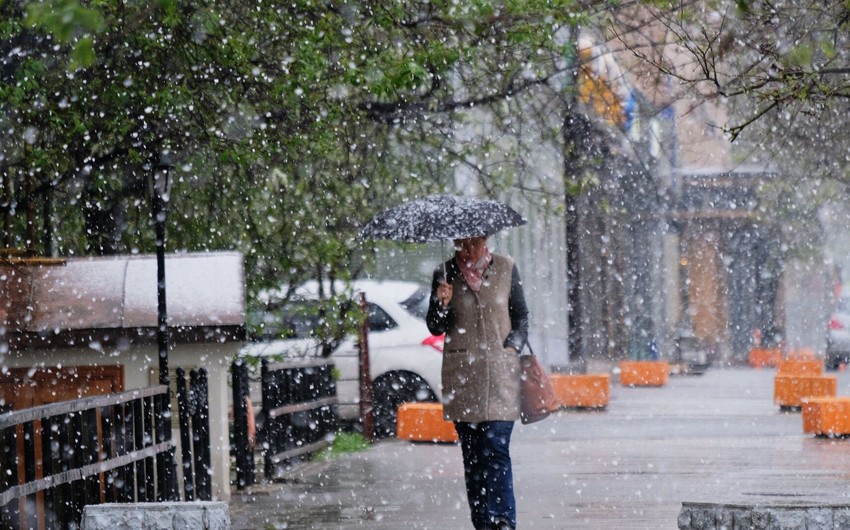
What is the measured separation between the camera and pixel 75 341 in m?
9.29

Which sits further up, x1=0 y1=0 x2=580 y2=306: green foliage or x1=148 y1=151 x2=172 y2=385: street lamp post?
x1=0 y1=0 x2=580 y2=306: green foliage

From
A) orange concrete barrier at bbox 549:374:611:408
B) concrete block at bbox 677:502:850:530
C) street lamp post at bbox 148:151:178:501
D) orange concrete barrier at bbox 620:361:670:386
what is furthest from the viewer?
orange concrete barrier at bbox 620:361:670:386

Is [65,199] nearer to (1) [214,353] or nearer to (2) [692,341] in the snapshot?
(1) [214,353]

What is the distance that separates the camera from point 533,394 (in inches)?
306

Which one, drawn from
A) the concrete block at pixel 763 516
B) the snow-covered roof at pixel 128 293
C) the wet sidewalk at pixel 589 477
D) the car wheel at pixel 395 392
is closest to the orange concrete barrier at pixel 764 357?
the wet sidewalk at pixel 589 477

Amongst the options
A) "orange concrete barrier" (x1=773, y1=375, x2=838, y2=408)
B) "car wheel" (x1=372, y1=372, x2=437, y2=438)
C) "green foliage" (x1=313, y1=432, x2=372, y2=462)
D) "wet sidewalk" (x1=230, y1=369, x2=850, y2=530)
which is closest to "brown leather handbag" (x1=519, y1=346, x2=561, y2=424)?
"wet sidewalk" (x1=230, y1=369, x2=850, y2=530)

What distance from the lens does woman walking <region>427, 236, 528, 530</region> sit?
7.54 meters

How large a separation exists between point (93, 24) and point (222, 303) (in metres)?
4.47

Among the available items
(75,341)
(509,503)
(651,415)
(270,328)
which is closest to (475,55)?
(270,328)

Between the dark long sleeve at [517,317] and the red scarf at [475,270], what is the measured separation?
18 centimetres

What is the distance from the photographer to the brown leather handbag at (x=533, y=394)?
7750mm

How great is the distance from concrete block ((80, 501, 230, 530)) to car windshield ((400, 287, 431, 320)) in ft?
33.5

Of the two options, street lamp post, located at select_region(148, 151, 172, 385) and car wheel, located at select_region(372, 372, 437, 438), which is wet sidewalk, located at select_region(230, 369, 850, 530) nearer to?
car wheel, located at select_region(372, 372, 437, 438)

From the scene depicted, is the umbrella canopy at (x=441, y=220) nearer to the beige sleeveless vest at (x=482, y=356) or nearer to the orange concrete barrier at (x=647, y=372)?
the beige sleeveless vest at (x=482, y=356)
